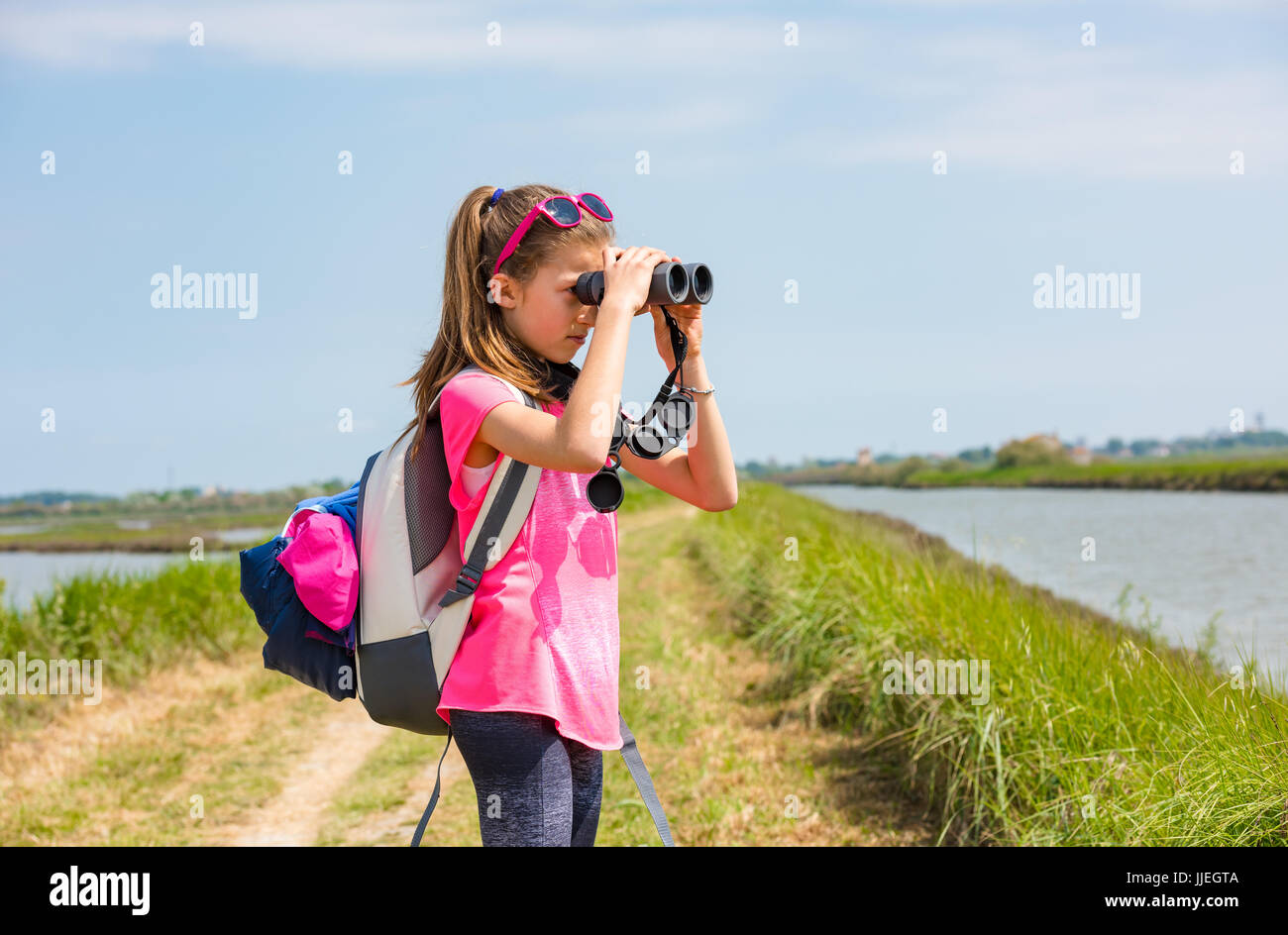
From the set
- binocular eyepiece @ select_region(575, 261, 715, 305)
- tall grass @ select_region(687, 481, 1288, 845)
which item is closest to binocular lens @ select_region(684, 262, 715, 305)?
binocular eyepiece @ select_region(575, 261, 715, 305)

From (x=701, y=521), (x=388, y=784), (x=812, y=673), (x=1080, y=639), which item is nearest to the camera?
(x=1080, y=639)

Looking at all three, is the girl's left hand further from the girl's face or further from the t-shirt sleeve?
the t-shirt sleeve

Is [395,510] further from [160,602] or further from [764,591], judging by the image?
[160,602]

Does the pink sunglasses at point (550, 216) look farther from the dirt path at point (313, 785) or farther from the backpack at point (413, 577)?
the dirt path at point (313, 785)

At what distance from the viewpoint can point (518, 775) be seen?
72.5 inches

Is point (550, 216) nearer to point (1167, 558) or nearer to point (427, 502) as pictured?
point (427, 502)

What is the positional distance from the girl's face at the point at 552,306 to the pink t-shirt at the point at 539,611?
0.51 feet

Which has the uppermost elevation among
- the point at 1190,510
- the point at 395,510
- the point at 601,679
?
the point at 395,510

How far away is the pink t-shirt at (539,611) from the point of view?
6.02ft

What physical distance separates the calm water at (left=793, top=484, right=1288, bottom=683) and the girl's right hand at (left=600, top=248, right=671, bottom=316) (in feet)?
8.86

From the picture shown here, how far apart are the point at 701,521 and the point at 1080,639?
11840 millimetres

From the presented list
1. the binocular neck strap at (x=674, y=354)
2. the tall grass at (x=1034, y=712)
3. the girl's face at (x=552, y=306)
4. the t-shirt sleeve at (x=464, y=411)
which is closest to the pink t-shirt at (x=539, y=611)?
the t-shirt sleeve at (x=464, y=411)

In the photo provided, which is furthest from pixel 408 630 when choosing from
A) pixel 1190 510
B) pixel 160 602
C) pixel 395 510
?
pixel 1190 510
